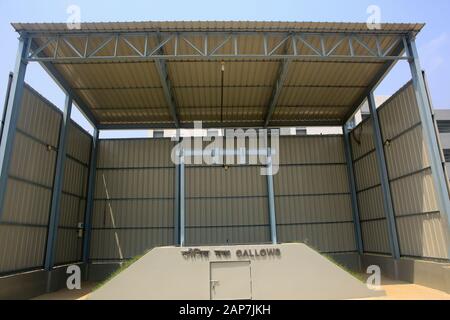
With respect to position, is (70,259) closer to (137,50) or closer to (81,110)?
(81,110)

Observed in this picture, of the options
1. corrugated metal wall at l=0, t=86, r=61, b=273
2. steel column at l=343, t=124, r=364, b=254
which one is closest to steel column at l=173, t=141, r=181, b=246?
corrugated metal wall at l=0, t=86, r=61, b=273

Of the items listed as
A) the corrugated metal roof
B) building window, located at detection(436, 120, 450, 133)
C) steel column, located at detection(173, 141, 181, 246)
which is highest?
building window, located at detection(436, 120, 450, 133)

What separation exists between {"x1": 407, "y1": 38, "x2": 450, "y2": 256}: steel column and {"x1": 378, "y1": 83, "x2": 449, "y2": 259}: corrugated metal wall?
488mm

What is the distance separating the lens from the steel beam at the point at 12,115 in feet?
36.7

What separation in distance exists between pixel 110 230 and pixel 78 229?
1711 mm

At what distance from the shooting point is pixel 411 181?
14.0m

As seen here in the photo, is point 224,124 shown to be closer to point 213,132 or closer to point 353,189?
point 213,132

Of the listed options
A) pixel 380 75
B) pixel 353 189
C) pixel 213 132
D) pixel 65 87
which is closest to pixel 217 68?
pixel 213 132

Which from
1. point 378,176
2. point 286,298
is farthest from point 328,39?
point 286,298

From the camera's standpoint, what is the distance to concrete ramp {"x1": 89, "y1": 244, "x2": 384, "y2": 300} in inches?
443

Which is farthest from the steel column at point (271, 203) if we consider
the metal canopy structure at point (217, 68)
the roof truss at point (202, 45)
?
the roof truss at point (202, 45)

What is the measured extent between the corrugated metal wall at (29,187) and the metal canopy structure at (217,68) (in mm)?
2083

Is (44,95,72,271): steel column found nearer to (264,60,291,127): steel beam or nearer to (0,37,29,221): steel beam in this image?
(0,37,29,221): steel beam

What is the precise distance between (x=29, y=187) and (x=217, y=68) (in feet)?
30.7
